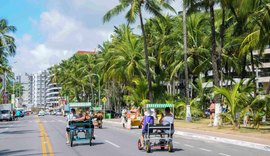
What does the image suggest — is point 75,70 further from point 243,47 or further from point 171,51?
point 243,47

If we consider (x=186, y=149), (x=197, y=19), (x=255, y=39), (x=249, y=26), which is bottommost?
(x=186, y=149)

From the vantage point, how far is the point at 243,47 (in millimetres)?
30656

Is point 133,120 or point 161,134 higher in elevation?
point 161,134

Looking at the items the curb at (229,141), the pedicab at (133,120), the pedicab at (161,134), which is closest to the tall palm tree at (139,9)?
the pedicab at (133,120)

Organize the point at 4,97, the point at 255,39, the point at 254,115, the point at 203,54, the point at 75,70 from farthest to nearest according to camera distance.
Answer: the point at 4,97 < the point at 75,70 < the point at 203,54 < the point at 255,39 < the point at 254,115

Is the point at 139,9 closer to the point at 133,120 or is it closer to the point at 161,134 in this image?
the point at 133,120

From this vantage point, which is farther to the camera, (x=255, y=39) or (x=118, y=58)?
(x=118, y=58)

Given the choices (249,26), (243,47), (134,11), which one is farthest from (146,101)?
(243,47)

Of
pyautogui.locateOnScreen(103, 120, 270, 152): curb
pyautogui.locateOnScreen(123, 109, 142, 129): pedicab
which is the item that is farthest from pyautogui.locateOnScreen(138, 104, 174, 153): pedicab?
pyautogui.locateOnScreen(123, 109, 142, 129): pedicab

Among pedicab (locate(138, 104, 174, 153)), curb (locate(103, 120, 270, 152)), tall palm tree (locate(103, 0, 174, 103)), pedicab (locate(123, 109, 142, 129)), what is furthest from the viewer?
tall palm tree (locate(103, 0, 174, 103))

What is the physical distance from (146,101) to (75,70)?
5220cm

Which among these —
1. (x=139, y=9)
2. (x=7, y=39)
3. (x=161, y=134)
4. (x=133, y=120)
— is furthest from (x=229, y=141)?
(x=7, y=39)

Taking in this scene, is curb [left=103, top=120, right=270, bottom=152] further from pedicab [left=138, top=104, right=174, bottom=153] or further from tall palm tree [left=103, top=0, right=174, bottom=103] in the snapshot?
tall palm tree [left=103, top=0, right=174, bottom=103]

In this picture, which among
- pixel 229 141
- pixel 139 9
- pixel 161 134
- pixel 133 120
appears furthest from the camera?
pixel 139 9
